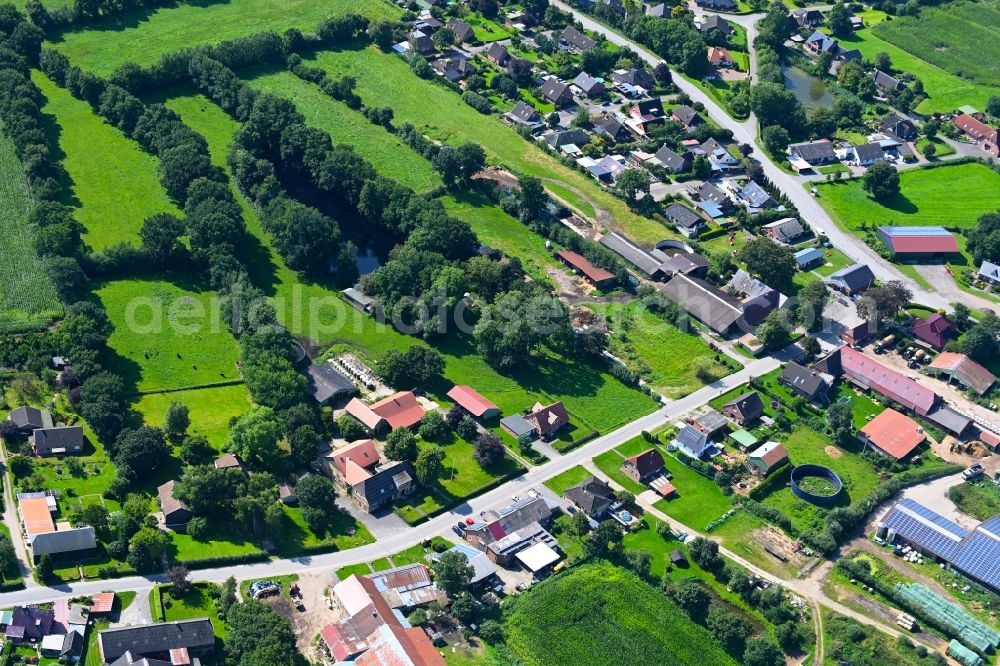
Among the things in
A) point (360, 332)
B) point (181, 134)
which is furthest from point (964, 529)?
point (181, 134)

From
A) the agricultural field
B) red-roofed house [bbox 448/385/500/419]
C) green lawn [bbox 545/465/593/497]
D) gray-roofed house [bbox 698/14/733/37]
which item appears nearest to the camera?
the agricultural field

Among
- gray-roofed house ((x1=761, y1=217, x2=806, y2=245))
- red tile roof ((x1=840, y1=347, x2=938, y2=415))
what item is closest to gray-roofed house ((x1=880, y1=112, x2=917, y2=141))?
gray-roofed house ((x1=761, y1=217, x2=806, y2=245))

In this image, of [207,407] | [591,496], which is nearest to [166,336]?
[207,407]

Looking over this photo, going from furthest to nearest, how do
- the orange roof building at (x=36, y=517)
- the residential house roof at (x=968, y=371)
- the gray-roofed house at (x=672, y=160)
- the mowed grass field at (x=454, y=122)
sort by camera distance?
the gray-roofed house at (x=672, y=160)
the mowed grass field at (x=454, y=122)
the residential house roof at (x=968, y=371)
the orange roof building at (x=36, y=517)

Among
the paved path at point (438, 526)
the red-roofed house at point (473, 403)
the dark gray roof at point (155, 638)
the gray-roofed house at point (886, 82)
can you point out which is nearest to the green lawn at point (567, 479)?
the paved path at point (438, 526)

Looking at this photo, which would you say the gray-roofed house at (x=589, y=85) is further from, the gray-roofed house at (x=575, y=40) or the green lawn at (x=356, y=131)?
the green lawn at (x=356, y=131)

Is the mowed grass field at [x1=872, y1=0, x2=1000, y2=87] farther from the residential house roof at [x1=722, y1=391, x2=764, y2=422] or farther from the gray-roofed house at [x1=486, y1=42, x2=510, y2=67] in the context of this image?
the residential house roof at [x1=722, y1=391, x2=764, y2=422]
